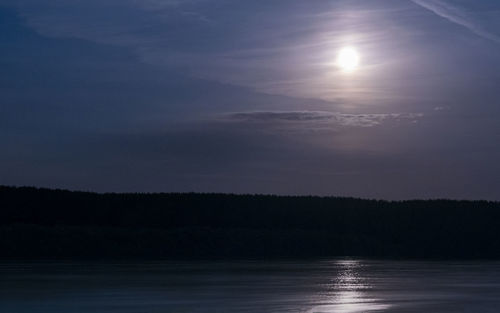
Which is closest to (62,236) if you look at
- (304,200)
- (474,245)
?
(304,200)

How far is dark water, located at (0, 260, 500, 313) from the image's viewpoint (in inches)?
890

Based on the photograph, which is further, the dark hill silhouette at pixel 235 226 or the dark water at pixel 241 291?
the dark hill silhouette at pixel 235 226

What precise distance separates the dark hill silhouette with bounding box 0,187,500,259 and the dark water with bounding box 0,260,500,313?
71.5ft

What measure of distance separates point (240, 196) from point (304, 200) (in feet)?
17.9

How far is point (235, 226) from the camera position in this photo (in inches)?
2916

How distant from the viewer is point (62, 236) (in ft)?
200

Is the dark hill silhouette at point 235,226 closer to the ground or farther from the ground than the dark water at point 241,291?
farther from the ground

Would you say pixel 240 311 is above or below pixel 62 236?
below

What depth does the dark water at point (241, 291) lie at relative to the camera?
74.1 feet

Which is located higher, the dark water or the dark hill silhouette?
the dark hill silhouette

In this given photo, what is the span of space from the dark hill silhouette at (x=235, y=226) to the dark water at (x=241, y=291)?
71.5 ft

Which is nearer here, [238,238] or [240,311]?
[240,311]

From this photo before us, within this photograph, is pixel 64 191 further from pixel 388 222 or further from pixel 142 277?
pixel 142 277

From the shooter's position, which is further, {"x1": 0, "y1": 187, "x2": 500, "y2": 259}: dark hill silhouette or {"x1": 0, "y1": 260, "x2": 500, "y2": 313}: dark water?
{"x1": 0, "y1": 187, "x2": 500, "y2": 259}: dark hill silhouette
